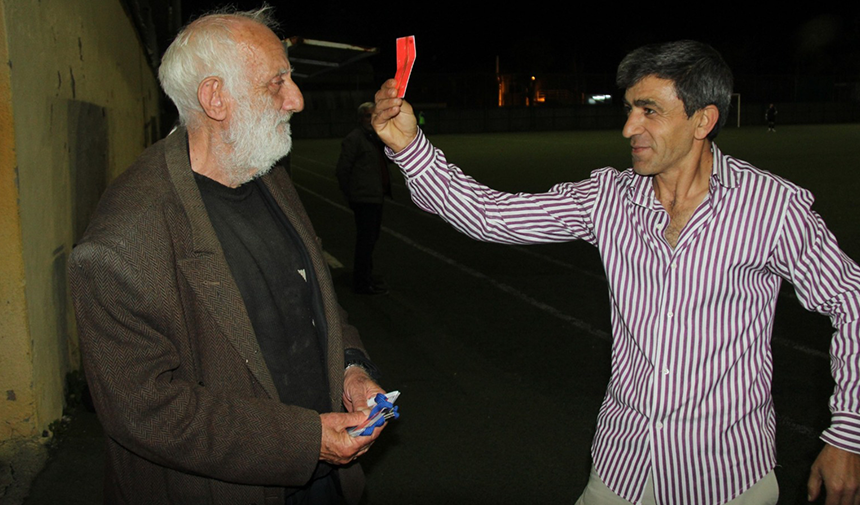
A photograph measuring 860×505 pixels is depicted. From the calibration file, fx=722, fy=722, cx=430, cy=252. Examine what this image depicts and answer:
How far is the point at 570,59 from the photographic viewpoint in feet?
253

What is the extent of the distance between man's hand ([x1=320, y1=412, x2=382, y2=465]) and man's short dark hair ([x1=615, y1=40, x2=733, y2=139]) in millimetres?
1485

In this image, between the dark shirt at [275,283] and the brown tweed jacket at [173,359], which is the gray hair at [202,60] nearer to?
the brown tweed jacket at [173,359]

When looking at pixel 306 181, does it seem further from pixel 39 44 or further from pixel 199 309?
pixel 199 309

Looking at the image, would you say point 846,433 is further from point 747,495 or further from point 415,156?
point 415,156

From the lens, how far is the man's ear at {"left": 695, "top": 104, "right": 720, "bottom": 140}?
8.00 ft

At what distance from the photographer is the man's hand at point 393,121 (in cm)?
236

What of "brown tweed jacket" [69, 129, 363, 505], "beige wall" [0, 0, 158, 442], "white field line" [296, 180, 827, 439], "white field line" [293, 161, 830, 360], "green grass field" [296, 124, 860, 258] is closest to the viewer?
"brown tweed jacket" [69, 129, 363, 505]

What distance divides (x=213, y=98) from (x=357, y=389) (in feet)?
3.52

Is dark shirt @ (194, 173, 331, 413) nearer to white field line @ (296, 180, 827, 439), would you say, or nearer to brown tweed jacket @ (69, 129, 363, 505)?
brown tweed jacket @ (69, 129, 363, 505)

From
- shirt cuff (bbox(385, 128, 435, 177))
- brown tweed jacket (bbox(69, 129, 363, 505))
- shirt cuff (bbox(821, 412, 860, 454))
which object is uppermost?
shirt cuff (bbox(385, 128, 435, 177))

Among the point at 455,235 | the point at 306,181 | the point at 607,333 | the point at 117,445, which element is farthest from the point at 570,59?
the point at 117,445

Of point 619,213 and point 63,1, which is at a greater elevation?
point 63,1

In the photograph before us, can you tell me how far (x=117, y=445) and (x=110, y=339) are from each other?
46 cm

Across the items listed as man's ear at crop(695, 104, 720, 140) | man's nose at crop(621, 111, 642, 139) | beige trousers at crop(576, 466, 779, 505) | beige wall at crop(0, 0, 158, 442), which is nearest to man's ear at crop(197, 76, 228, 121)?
man's nose at crop(621, 111, 642, 139)
